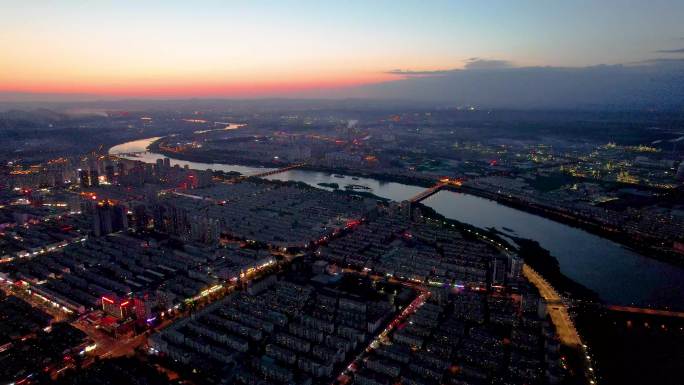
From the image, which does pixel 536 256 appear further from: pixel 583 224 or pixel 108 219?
pixel 108 219

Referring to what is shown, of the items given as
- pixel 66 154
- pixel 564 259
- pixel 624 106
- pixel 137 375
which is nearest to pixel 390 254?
pixel 564 259

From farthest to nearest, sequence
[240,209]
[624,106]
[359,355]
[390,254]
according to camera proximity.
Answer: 1. [624,106]
2. [240,209]
3. [390,254]
4. [359,355]

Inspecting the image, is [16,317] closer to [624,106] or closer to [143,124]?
[143,124]

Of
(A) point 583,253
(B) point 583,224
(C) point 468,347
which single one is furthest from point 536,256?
(C) point 468,347

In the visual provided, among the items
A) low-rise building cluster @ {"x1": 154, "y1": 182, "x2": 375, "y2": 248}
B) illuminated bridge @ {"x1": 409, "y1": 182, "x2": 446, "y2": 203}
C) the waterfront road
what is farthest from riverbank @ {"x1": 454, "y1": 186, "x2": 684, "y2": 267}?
low-rise building cluster @ {"x1": 154, "y1": 182, "x2": 375, "y2": 248}

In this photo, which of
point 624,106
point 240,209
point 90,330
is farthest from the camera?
point 624,106

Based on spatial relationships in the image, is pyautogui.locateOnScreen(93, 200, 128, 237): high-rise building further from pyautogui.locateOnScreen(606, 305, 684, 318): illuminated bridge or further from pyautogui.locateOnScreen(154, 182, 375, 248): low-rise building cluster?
pyautogui.locateOnScreen(606, 305, 684, 318): illuminated bridge
